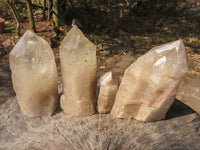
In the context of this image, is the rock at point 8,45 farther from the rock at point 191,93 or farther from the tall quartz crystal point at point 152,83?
the tall quartz crystal point at point 152,83

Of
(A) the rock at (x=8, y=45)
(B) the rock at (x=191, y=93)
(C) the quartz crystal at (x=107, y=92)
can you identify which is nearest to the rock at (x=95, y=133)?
(C) the quartz crystal at (x=107, y=92)

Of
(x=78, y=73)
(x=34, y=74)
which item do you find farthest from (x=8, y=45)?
(x=78, y=73)

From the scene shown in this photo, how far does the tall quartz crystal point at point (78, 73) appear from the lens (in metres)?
1.46

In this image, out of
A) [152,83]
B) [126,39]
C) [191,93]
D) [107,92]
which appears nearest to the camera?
[152,83]

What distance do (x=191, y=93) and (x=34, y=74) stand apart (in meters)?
2.65

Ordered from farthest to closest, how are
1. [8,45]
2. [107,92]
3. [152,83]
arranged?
[8,45] → [107,92] → [152,83]

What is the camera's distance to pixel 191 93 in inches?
135

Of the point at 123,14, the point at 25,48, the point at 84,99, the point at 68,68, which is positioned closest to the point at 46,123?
the point at 84,99

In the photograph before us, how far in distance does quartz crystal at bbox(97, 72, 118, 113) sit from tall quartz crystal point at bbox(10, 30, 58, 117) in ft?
1.12

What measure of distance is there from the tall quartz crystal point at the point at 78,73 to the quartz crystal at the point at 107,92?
6cm

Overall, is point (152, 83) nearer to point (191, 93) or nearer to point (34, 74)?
point (34, 74)

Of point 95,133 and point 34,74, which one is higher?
point 34,74

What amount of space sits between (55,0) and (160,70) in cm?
452

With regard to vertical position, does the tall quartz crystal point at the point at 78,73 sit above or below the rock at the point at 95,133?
above
